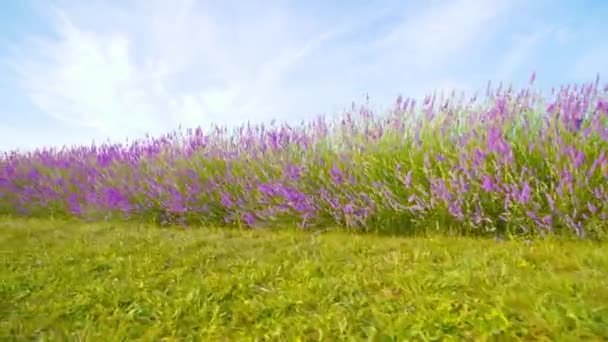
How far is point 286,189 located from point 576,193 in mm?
3226

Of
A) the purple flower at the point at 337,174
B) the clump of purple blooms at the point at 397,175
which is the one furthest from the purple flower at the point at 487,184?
the purple flower at the point at 337,174

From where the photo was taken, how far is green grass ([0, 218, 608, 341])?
2.76m

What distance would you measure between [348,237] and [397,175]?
37.1 inches

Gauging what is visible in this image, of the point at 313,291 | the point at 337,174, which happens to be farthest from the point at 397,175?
the point at 313,291

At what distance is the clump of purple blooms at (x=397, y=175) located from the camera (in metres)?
4.68

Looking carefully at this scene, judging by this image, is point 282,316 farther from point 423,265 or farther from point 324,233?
point 324,233

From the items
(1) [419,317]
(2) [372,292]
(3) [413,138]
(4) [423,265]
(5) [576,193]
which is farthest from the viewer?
(3) [413,138]

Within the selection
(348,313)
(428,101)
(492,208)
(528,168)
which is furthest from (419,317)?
(428,101)

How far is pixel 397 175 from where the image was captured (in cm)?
543

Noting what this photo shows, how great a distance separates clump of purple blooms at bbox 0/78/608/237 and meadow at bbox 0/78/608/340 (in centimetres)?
3

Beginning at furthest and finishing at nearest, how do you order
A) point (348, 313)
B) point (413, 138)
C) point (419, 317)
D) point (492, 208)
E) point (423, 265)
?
point (413, 138), point (492, 208), point (423, 265), point (348, 313), point (419, 317)

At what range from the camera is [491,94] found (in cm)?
586

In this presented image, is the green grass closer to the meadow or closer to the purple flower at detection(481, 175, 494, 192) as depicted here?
the meadow

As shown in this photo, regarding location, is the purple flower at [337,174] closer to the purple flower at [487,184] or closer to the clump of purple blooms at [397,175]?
the clump of purple blooms at [397,175]
